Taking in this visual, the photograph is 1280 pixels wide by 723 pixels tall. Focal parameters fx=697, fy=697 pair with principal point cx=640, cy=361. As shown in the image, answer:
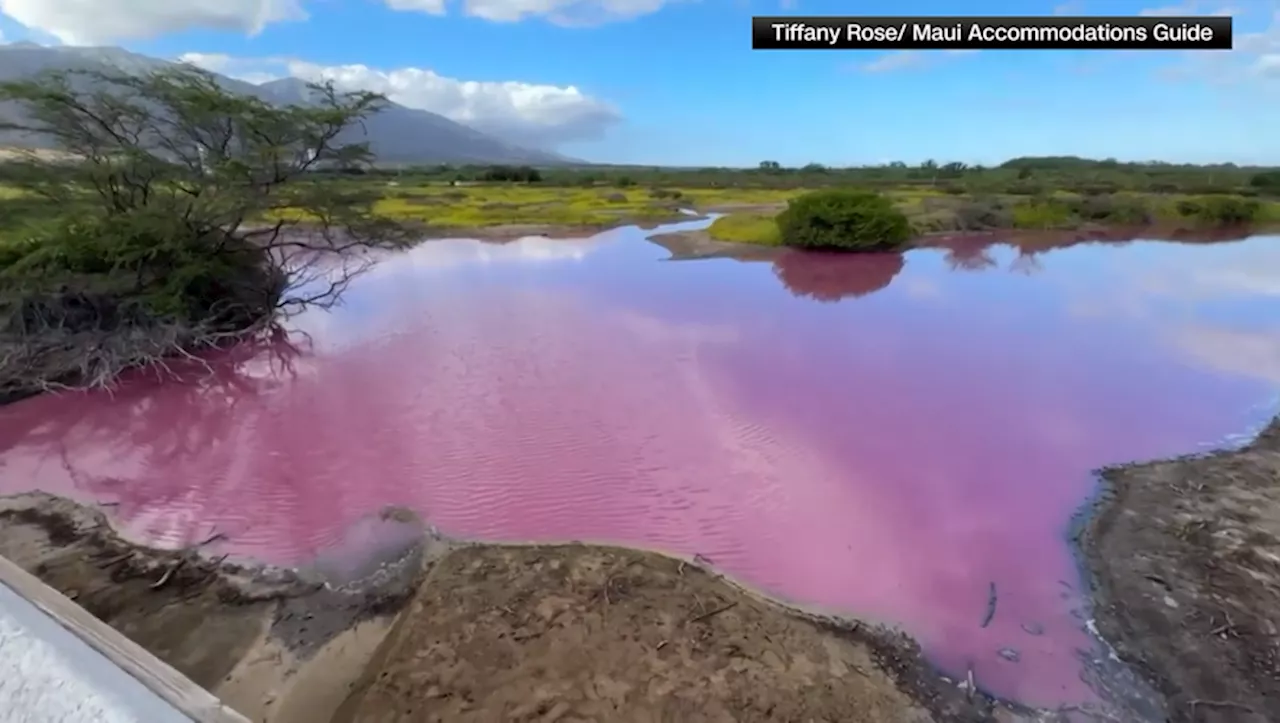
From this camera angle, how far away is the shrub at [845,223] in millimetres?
19812

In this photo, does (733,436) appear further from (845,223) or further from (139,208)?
(845,223)

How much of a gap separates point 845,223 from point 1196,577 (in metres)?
16.5

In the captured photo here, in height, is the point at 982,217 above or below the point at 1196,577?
above

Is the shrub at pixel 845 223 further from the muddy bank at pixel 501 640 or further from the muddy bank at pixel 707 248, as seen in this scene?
the muddy bank at pixel 501 640

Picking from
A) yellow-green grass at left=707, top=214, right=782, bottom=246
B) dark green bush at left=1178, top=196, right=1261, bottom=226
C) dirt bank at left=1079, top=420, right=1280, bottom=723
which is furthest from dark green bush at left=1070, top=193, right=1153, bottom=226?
dirt bank at left=1079, top=420, right=1280, bottom=723

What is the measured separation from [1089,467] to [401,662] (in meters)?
5.86

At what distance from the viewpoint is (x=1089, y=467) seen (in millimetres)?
6176

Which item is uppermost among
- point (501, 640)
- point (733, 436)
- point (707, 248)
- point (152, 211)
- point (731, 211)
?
point (731, 211)

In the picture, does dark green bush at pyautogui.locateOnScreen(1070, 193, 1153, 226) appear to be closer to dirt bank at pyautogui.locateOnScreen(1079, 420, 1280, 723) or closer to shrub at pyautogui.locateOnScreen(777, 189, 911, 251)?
shrub at pyautogui.locateOnScreen(777, 189, 911, 251)

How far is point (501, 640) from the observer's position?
3.65 m

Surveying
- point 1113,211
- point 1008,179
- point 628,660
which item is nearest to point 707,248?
point 1113,211

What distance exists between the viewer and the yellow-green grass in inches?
829

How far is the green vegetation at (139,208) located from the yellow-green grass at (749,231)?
13.0 m

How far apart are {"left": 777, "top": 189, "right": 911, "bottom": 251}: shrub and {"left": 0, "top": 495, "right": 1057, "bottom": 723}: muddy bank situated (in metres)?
16.9
